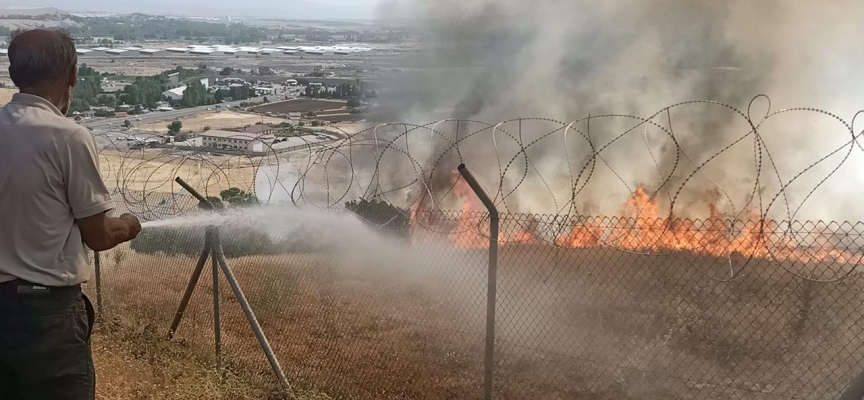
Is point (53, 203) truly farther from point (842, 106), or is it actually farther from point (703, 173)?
point (842, 106)

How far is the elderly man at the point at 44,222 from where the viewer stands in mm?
2854

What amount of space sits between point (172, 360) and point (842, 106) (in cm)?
2293

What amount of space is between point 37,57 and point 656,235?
11.7 metres

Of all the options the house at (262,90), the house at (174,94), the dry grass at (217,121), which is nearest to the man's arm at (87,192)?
the dry grass at (217,121)

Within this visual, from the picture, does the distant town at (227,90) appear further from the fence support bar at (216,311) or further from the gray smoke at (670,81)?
the fence support bar at (216,311)

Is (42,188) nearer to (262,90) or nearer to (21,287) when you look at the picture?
(21,287)

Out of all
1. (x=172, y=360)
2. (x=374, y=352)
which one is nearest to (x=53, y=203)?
(x=172, y=360)

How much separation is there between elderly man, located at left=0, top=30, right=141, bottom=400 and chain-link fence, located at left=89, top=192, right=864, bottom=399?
124 inches

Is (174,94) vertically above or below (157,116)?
above

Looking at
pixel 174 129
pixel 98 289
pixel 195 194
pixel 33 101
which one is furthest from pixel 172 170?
pixel 174 129

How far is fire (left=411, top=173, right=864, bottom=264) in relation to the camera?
6.04 meters

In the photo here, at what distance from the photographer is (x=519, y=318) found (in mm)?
8555

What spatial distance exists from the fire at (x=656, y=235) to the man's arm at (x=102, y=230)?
2685 mm

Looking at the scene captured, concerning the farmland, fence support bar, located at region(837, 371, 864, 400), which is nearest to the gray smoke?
fence support bar, located at region(837, 371, 864, 400)
